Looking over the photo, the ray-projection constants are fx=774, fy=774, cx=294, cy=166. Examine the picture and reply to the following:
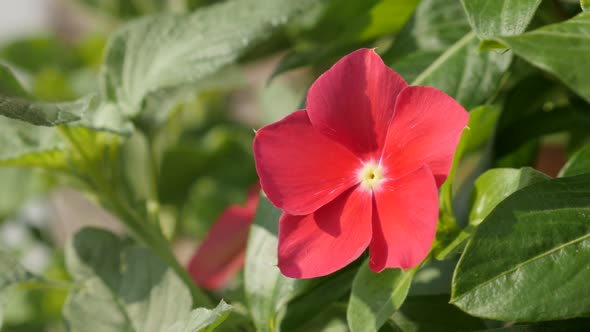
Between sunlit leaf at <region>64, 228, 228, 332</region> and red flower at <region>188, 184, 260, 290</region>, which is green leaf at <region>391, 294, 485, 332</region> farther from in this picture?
red flower at <region>188, 184, 260, 290</region>

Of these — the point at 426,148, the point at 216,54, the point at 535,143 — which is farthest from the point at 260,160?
the point at 535,143

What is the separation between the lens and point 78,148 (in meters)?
0.53

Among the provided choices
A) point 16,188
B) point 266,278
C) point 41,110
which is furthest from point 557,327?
point 16,188

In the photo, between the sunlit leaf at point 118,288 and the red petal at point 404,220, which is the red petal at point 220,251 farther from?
the red petal at point 404,220

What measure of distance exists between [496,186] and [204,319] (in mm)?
161

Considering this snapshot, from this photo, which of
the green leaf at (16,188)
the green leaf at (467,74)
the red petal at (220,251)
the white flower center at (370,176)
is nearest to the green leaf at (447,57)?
the green leaf at (467,74)

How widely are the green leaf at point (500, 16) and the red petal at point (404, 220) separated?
0.08 m

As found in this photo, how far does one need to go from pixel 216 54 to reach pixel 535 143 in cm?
25

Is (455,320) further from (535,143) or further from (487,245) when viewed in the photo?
(535,143)

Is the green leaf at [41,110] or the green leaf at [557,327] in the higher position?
the green leaf at [41,110]

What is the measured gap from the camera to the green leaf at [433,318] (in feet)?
1.41

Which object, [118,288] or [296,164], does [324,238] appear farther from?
[118,288]

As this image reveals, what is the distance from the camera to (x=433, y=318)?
43cm

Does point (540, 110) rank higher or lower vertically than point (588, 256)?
lower
